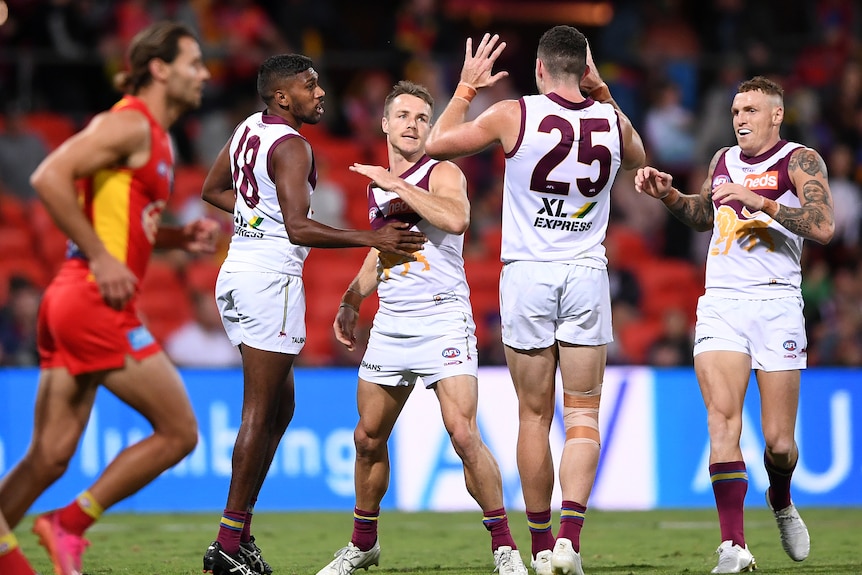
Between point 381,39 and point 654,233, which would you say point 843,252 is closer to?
point 654,233

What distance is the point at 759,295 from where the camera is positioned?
24.6 feet

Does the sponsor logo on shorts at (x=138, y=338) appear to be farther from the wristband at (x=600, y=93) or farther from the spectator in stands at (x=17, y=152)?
the spectator in stands at (x=17, y=152)

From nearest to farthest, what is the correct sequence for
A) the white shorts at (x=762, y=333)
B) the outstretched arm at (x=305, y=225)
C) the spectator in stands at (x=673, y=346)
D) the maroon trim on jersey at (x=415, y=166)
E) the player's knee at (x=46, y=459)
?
the player's knee at (x=46, y=459)
the outstretched arm at (x=305, y=225)
the maroon trim on jersey at (x=415, y=166)
the white shorts at (x=762, y=333)
the spectator in stands at (x=673, y=346)

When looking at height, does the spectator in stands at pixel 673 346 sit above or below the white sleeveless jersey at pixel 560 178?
below

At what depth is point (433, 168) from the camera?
23.4 feet

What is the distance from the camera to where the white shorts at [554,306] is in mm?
6898

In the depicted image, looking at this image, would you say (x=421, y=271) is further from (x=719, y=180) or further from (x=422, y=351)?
(x=719, y=180)

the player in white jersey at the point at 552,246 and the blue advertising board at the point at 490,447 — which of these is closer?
the player in white jersey at the point at 552,246

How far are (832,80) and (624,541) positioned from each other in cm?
1012

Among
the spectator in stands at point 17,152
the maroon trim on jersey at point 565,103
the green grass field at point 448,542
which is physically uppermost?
the spectator in stands at point 17,152

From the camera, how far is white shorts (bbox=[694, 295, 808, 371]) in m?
7.42

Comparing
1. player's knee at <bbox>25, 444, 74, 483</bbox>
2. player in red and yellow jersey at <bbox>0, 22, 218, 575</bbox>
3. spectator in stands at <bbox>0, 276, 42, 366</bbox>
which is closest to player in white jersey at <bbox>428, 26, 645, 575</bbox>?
player in red and yellow jersey at <bbox>0, 22, 218, 575</bbox>

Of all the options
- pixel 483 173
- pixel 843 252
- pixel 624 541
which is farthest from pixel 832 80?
pixel 624 541

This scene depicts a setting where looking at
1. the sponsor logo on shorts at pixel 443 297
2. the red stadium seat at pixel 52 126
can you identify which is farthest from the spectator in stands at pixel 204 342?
the sponsor logo on shorts at pixel 443 297
